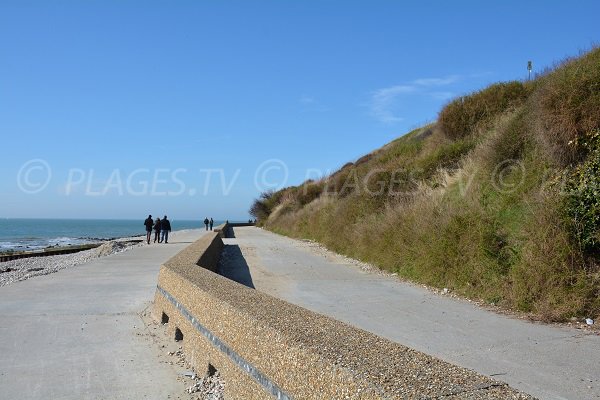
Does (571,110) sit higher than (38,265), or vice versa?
(571,110)

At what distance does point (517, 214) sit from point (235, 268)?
9.50 metres

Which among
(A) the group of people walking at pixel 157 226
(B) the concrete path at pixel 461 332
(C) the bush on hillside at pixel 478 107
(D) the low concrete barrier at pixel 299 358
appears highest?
(C) the bush on hillside at pixel 478 107

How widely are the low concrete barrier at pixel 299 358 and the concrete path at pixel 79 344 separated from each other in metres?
0.81

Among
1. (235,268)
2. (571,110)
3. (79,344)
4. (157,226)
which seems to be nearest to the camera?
(79,344)

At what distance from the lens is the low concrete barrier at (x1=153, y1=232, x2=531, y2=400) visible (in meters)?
3.33

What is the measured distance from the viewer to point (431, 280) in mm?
13297

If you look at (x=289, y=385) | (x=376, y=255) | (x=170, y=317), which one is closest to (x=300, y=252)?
(x=376, y=255)

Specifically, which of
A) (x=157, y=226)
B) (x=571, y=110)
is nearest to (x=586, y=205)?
(x=571, y=110)

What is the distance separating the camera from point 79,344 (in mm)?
8711

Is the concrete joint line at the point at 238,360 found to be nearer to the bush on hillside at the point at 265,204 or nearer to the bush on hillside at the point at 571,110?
the bush on hillside at the point at 571,110

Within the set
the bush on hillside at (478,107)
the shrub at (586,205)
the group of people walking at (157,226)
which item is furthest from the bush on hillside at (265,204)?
the shrub at (586,205)

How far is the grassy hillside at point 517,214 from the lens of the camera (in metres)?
9.65

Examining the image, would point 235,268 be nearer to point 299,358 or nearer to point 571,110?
point 571,110

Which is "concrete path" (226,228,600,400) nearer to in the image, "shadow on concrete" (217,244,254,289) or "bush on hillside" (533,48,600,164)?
"shadow on concrete" (217,244,254,289)
